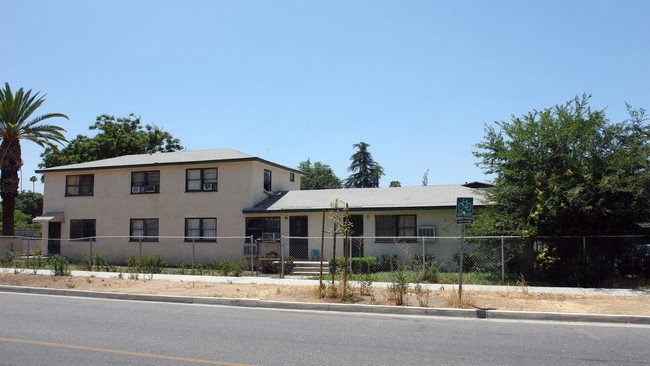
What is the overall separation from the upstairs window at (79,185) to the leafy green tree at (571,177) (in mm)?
21645

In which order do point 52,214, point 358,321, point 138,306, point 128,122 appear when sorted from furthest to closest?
point 128,122 → point 52,214 → point 138,306 → point 358,321

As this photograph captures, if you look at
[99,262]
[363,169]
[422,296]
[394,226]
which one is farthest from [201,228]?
[363,169]

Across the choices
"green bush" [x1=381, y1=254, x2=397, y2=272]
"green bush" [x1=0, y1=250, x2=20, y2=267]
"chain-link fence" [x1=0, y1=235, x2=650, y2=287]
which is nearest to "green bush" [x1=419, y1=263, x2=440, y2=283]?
"chain-link fence" [x1=0, y1=235, x2=650, y2=287]

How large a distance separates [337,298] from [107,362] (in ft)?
22.3

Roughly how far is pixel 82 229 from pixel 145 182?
15.7 ft

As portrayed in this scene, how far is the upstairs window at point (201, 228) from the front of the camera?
24.7 meters

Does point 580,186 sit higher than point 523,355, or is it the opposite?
point 580,186

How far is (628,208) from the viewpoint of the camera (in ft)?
47.8

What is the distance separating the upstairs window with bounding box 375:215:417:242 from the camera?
70.9 feet

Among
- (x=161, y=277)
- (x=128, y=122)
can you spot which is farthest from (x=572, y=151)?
(x=128, y=122)

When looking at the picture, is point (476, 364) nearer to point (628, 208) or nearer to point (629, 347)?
point (629, 347)

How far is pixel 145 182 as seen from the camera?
2633 cm

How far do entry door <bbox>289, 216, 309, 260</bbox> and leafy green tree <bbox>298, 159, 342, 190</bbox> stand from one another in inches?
1515

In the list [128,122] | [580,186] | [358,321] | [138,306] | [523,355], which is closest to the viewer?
[523,355]
